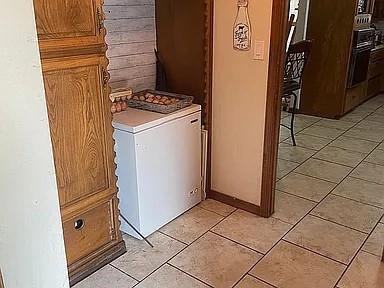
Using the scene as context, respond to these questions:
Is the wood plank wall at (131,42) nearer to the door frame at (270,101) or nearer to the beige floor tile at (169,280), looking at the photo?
the door frame at (270,101)

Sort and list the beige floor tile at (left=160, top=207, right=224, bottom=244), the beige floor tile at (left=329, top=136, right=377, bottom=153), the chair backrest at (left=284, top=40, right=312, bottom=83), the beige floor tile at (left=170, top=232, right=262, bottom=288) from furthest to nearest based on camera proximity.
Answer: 1. the beige floor tile at (left=329, top=136, right=377, bottom=153)
2. the chair backrest at (left=284, top=40, right=312, bottom=83)
3. the beige floor tile at (left=160, top=207, right=224, bottom=244)
4. the beige floor tile at (left=170, top=232, right=262, bottom=288)

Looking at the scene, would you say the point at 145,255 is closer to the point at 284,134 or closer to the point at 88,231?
the point at 88,231

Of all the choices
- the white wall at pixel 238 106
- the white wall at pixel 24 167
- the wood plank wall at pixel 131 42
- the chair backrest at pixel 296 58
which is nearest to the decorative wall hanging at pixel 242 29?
the white wall at pixel 238 106

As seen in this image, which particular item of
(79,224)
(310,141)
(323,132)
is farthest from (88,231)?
(323,132)

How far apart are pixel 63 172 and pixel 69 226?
0.99 ft

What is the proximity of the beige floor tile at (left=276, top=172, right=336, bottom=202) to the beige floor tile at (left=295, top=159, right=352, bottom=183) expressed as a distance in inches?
3.4

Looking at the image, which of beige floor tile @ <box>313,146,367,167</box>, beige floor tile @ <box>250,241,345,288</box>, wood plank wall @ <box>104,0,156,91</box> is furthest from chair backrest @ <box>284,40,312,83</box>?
beige floor tile @ <box>250,241,345,288</box>

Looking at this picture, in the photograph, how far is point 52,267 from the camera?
960 mm

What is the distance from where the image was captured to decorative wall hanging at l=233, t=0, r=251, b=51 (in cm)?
236

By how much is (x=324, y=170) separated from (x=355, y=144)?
86cm

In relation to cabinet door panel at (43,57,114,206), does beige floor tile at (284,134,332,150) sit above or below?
below

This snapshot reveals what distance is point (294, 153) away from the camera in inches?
150

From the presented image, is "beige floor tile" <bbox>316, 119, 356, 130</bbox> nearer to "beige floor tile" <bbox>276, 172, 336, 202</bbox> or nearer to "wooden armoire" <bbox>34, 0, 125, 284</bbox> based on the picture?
"beige floor tile" <bbox>276, 172, 336, 202</bbox>

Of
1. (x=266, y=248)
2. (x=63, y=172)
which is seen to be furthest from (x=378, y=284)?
(x=63, y=172)
